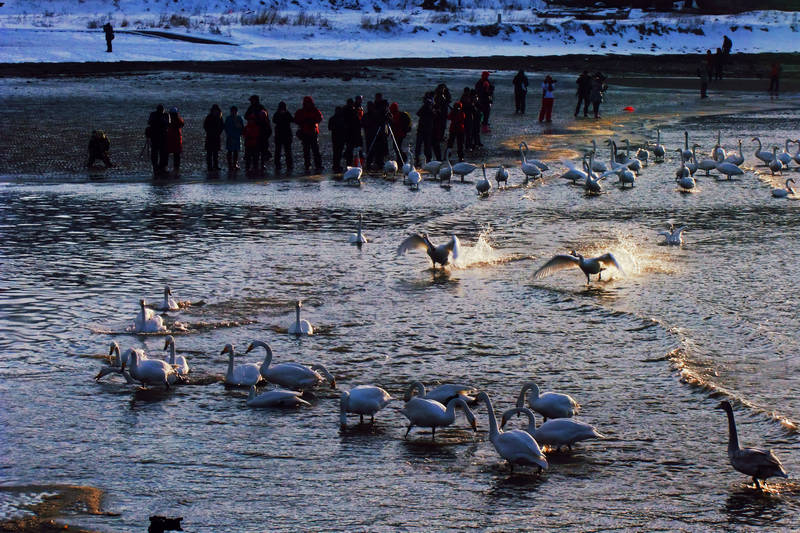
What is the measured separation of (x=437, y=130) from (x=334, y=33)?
40193mm

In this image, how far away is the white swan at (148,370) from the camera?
1027cm

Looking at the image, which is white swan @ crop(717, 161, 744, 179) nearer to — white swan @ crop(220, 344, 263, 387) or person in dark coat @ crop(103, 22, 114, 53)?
white swan @ crop(220, 344, 263, 387)

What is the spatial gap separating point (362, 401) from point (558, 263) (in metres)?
5.40

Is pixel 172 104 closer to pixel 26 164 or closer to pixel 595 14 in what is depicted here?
pixel 26 164

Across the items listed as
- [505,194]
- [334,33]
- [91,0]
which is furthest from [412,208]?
[91,0]

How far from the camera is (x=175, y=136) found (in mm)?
24031

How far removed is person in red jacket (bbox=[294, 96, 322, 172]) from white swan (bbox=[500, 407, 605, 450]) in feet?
50.1

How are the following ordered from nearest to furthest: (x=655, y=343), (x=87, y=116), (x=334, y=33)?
1. (x=655, y=343)
2. (x=87, y=116)
3. (x=334, y=33)

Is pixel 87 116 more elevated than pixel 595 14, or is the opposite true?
pixel 595 14

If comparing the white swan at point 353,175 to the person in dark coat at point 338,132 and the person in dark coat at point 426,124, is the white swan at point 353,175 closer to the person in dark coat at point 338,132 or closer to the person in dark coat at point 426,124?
the person in dark coat at point 338,132

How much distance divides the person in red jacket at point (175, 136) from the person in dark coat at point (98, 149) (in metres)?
1.55

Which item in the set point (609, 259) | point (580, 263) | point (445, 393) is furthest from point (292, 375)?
point (609, 259)

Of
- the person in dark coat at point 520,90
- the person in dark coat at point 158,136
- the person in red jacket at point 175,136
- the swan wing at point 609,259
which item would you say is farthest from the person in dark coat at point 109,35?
the swan wing at point 609,259

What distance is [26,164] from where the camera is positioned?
82.8 ft
